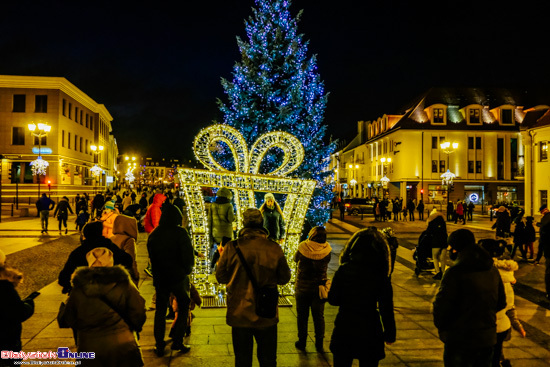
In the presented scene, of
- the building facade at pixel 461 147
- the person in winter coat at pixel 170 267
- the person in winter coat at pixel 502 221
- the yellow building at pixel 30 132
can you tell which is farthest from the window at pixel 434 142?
the person in winter coat at pixel 170 267

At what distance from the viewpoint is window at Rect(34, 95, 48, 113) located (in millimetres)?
42219

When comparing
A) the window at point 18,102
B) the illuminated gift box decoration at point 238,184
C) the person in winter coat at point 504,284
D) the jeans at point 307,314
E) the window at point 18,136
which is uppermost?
the window at point 18,102

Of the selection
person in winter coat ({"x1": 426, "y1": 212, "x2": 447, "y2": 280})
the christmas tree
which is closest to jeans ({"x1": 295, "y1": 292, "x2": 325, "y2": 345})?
→ person in winter coat ({"x1": 426, "y1": 212, "x2": 447, "y2": 280})

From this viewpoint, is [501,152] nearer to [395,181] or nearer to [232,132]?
[395,181]

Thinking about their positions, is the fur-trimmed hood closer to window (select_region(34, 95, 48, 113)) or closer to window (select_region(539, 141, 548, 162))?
window (select_region(539, 141, 548, 162))

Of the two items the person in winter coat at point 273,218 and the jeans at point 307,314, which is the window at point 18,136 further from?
the jeans at point 307,314

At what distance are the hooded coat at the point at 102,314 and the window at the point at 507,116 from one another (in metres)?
54.7

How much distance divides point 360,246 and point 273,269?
0.83 metres

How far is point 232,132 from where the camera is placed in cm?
828

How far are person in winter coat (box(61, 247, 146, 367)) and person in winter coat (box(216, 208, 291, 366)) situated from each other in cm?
91

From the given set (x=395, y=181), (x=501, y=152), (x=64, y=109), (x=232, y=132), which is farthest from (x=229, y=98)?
(x=501, y=152)

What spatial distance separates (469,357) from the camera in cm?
377

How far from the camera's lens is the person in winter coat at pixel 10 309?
11.2 ft

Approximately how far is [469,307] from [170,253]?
11.2 ft
